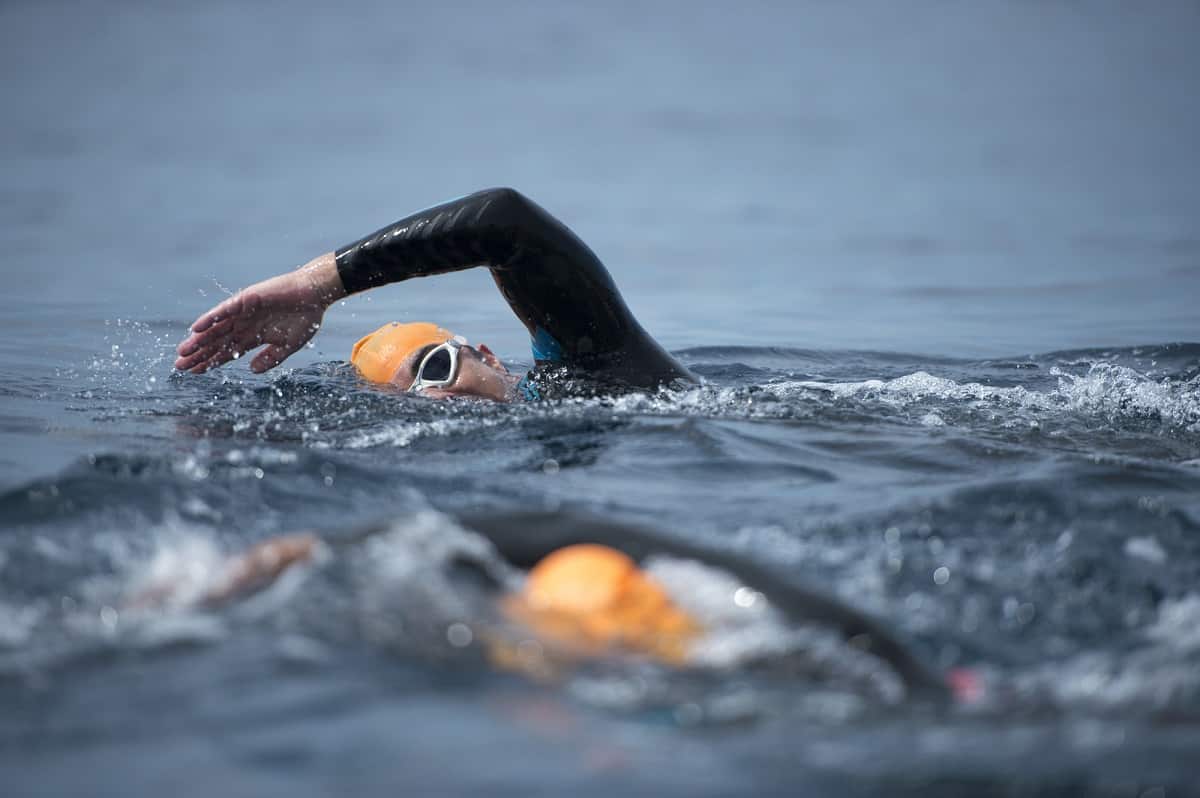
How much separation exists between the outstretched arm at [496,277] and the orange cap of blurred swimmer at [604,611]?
7.56ft

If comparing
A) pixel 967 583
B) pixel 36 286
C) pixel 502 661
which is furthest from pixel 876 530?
pixel 36 286

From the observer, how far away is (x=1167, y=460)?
4059mm

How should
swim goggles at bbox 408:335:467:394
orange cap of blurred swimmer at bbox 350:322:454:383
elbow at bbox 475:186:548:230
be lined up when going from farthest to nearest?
orange cap of blurred swimmer at bbox 350:322:454:383
swim goggles at bbox 408:335:467:394
elbow at bbox 475:186:548:230

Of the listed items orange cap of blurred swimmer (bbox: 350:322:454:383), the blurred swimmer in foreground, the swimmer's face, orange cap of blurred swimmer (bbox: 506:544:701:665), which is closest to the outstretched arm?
the swimmer's face

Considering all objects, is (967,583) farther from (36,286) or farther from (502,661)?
(36,286)

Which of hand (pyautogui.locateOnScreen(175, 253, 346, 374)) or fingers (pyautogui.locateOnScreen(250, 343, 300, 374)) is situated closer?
hand (pyautogui.locateOnScreen(175, 253, 346, 374))

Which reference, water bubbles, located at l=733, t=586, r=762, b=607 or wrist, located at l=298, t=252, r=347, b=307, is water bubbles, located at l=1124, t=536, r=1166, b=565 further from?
wrist, located at l=298, t=252, r=347, b=307

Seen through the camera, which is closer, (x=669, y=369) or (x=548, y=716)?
(x=548, y=716)

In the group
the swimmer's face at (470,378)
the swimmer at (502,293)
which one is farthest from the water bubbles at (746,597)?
the swimmer's face at (470,378)

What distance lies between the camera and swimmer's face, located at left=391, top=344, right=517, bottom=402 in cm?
487

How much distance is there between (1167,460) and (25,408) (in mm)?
4038

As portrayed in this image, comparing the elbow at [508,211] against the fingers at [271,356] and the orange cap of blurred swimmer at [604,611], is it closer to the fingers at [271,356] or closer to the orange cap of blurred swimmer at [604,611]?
the fingers at [271,356]

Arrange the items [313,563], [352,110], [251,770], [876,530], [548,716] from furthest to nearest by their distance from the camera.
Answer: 1. [352,110]
2. [876,530]
3. [313,563]
4. [548,716]
5. [251,770]

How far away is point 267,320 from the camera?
4.64 metres
